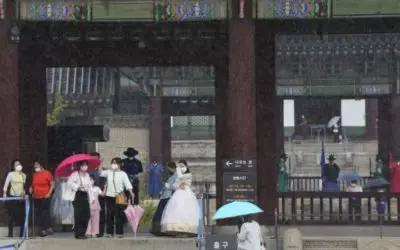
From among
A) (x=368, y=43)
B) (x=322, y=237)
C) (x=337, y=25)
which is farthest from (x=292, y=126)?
(x=322, y=237)

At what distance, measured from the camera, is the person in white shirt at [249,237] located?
11227mm

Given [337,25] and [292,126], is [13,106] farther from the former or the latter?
[292,126]

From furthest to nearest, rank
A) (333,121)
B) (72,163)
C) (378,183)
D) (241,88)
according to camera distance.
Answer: (333,121)
(378,183)
(241,88)
(72,163)

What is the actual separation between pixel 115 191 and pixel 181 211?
1.33 m

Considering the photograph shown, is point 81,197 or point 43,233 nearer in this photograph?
point 81,197

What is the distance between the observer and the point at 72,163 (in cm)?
1706

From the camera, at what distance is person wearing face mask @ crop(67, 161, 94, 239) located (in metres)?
17.0

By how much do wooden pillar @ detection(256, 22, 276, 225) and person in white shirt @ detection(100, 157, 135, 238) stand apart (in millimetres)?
3364

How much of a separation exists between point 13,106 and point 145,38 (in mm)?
4142

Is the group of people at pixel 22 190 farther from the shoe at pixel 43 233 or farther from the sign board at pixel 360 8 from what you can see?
the sign board at pixel 360 8

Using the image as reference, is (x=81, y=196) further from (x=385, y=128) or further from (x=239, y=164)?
(x=385, y=128)

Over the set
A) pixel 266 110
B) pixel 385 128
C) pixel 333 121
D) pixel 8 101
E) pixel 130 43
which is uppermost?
pixel 130 43

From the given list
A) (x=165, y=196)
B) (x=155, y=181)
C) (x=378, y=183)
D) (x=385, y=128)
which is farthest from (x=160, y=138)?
(x=165, y=196)

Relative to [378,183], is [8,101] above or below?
above
